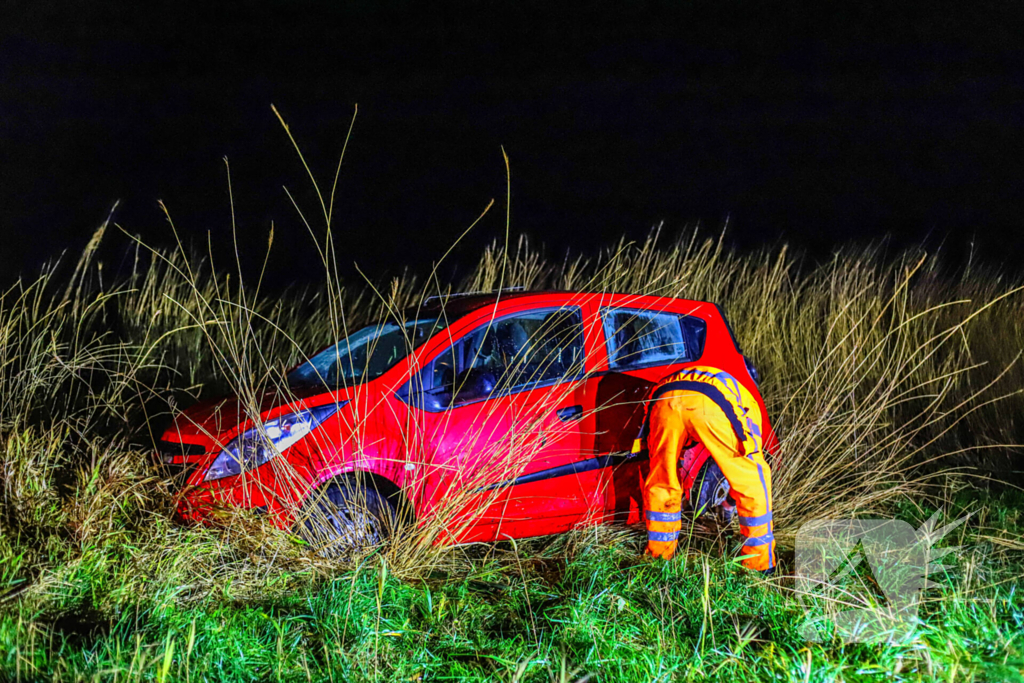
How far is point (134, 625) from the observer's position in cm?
342

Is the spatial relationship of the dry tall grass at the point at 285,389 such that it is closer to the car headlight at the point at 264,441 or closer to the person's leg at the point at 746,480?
the car headlight at the point at 264,441

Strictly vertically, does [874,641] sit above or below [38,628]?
above

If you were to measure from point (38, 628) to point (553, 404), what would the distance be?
2.57m

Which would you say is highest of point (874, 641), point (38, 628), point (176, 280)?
point (874, 641)

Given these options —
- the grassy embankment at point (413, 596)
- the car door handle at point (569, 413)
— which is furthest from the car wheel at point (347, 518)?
the car door handle at point (569, 413)

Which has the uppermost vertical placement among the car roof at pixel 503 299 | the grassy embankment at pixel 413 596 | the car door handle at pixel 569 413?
the car roof at pixel 503 299

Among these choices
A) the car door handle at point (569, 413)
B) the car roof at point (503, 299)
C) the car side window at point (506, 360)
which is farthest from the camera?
the car roof at point (503, 299)

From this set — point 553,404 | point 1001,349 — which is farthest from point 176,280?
point 1001,349

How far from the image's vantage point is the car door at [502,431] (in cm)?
412

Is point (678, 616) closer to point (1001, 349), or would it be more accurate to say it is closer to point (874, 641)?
point (874, 641)

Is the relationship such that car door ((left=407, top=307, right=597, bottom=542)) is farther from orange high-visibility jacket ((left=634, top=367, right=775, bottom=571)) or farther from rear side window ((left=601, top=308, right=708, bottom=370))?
orange high-visibility jacket ((left=634, top=367, right=775, bottom=571))

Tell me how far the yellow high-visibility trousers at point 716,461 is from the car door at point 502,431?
43 centimetres

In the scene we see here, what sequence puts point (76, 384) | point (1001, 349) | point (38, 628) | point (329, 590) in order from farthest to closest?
point (1001, 349), point (76, 384), point (329, 590), point (38, 628)

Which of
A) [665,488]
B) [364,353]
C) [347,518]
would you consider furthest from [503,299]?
[347,518]
